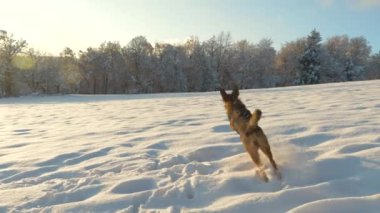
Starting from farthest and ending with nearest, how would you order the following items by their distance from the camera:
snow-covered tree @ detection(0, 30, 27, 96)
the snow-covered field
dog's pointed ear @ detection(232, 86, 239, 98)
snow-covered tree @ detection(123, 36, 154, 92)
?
snow-covered tree @ detection(123, 36, 154, 92) < snow-covered tree @ detection(0, 30, 27, 96) < dog's pointed ear @ detection(232, 86, 239, 98) < the snow-covered field

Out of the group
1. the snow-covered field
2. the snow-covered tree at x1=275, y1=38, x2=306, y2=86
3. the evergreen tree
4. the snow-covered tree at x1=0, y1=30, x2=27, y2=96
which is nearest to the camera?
the snow-covered field

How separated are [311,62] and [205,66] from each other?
17086 mm

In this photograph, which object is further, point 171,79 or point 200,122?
point 171,79

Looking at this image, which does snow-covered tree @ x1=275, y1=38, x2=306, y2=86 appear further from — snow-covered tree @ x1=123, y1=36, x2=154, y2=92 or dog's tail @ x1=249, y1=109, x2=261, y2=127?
dog's tail @ x1=249, y1=109, x2=261, y2=127

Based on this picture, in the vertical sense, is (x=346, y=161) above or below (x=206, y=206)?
above

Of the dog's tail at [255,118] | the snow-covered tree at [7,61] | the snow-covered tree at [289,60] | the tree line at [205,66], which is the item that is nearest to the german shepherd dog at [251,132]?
the dog's tail at [255,118]

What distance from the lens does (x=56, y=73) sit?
53562 millimetres

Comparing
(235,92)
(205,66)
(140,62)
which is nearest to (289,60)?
(205,66)

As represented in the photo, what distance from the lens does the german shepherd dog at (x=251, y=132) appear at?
4.56m

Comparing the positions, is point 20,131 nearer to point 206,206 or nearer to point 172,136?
point 172,136

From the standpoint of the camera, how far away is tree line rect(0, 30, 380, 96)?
62.6 metres

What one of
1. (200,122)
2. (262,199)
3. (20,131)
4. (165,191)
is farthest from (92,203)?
(20,131)

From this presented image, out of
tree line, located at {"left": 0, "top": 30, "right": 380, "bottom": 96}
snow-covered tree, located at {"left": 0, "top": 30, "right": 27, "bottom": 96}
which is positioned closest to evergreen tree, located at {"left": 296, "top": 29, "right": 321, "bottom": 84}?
tree line, located at {"left": 0, "top": 30, "right": 380, "bottom": 96}

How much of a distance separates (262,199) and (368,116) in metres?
4.67
